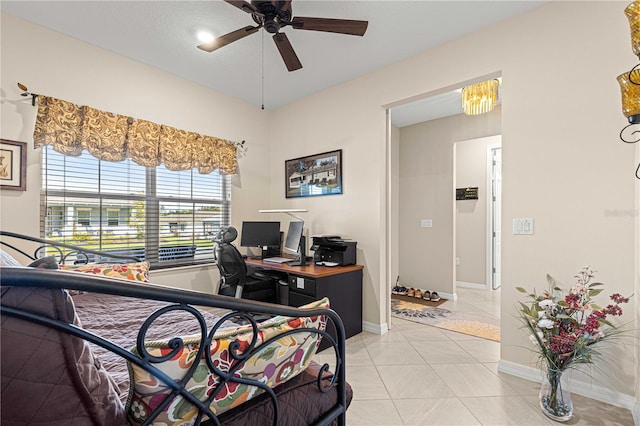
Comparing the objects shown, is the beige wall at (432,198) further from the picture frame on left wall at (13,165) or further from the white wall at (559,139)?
the picture frame on left wall at (13,165)

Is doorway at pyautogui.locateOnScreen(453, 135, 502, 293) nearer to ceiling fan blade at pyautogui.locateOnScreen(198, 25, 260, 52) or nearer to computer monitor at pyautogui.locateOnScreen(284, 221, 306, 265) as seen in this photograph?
computer monitor at pyautogui.locateOnScreen(284, 221, 306, 265)

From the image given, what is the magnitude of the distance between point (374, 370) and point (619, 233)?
79.0 inches

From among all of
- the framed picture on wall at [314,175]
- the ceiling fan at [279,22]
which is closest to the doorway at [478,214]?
the framed picture on wall at [314,175]

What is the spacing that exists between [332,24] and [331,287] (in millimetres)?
2258

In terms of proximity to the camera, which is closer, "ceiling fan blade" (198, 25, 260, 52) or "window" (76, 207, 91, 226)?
"ceiling fan blade" (198, 25, 260, 52)

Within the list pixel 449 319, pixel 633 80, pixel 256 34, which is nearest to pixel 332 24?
pixel 256 34

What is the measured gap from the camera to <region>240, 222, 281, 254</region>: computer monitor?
3785mm

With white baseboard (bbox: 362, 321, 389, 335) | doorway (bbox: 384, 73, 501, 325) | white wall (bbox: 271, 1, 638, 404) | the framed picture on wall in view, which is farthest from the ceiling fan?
white baseboard (bbox: 362, 321, 389, 335)

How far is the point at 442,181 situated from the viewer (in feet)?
15.3

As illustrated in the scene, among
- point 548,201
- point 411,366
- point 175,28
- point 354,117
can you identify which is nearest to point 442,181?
point 354,117

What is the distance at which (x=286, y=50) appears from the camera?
223 centimetres

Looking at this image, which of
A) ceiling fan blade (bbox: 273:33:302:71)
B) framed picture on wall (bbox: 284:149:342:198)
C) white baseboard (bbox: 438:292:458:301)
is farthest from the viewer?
white baseboard (bbox: 438:292:458:301)

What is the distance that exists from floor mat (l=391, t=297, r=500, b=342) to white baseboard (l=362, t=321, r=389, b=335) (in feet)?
1.83

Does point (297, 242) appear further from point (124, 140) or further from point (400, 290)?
point (400, 290)
